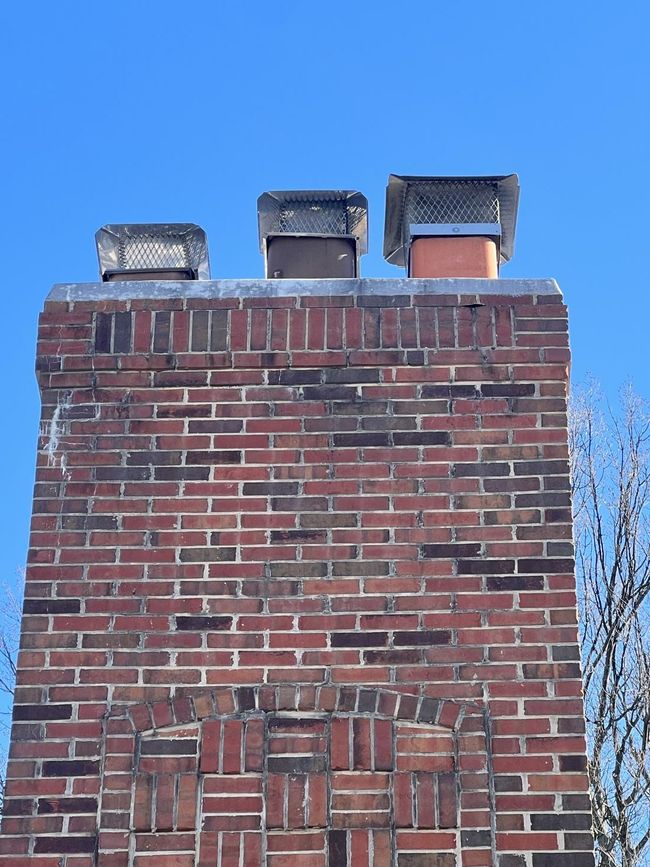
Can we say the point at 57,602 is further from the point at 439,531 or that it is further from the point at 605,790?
the point at 605,790

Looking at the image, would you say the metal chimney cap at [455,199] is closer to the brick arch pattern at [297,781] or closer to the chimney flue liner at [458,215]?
the chimney flue liner at [458,215]

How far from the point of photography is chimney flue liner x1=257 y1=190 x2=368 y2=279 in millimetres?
4988

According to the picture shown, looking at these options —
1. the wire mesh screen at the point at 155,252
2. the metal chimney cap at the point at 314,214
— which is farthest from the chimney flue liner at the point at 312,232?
the wire mesh screen at the point at 155,252

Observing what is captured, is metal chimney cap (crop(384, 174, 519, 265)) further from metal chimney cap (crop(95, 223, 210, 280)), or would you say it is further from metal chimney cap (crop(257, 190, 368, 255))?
metal chimney cap (crop(95, 223, 210, 280))

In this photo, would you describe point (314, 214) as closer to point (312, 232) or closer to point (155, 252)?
point (312, 232)

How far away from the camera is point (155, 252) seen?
5043 millimetres

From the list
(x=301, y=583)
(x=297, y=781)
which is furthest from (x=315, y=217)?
(x=297, y=781)

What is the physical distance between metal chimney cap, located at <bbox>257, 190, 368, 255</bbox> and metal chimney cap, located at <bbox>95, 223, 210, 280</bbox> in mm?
304

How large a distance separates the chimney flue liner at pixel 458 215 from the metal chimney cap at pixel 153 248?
892mm

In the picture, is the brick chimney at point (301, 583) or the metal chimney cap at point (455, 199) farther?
the metal chimney cap at point (455, 199)

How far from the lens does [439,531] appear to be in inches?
169

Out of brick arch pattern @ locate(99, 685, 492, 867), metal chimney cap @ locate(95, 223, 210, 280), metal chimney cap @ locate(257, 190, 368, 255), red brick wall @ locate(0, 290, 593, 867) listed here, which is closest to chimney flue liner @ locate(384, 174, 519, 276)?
metal chimney cap @ locate(257, 190, 368, 255)

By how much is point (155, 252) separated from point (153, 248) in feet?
0.07

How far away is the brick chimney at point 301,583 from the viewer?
389 centimetres
